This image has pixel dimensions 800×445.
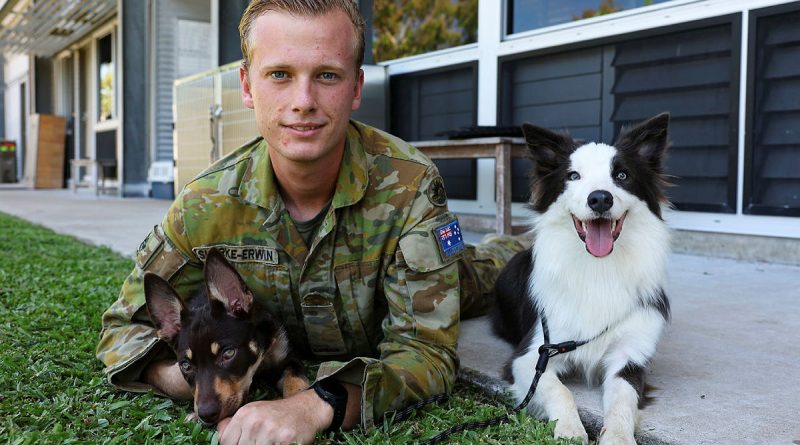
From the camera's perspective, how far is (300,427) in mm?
1800

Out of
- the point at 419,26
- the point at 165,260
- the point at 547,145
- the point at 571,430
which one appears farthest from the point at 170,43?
the point at 571,430

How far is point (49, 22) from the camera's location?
59.7 ft

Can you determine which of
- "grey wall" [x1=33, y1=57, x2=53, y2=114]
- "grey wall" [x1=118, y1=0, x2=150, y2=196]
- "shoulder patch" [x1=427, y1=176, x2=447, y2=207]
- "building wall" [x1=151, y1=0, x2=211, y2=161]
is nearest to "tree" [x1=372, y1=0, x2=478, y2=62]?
"shoulder patch" [x1=427, y1=176, x2=447, y2=207]

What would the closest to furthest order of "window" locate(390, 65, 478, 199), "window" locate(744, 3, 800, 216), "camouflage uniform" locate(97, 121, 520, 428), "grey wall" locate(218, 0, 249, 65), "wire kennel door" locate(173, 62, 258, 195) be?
"camouflage uniform" locate(97, 121, 520, 428) → "window" locate(744, 3, 800, 216) → "window" locate(390, 65, 478, 199) → "wire kennel door" locate(173, 62, 258, 195) → "grey wall" locate(218, 0, 249, 65)

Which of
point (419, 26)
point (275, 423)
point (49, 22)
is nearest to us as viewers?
point (275, 423)

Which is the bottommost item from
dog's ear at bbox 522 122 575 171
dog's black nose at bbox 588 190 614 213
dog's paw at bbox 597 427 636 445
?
dog's paw at bbox 597 427 636 445

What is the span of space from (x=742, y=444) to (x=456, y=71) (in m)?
5.75

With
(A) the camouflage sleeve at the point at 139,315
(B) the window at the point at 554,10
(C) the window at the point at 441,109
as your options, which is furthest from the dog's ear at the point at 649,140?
(C) the window at the point at 441,109

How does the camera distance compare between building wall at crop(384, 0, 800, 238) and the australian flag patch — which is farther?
building wall at crop(384, 0, 800, 238)

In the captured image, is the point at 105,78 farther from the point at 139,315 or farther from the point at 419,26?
the point at 139,315

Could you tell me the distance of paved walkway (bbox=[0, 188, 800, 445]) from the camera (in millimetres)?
2020

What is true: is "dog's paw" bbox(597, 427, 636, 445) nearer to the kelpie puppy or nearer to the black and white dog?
the black and white dog

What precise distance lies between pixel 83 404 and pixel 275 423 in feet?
2.90

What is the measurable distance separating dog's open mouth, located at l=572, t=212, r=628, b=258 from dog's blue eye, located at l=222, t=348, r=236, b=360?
49.8 inches
